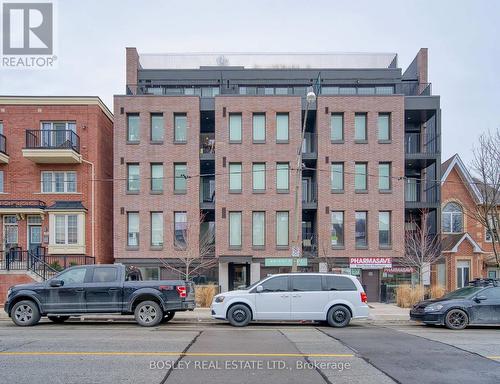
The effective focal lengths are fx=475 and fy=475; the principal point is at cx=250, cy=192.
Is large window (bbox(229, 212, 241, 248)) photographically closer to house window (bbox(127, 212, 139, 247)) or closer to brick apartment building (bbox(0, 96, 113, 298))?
house window (bbox(127, 212, 139, 247))

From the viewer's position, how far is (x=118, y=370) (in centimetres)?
775

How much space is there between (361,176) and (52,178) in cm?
1759

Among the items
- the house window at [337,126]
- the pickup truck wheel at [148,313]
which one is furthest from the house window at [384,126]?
the pickup truck wheel at [148,313]

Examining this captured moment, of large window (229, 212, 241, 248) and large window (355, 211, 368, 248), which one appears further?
large window (355, 211, 368, 248)

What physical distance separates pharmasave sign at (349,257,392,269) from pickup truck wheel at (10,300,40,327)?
57.7 feet

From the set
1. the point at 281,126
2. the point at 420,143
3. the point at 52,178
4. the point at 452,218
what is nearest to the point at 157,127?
the point at 52,178

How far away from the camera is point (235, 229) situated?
27.2m

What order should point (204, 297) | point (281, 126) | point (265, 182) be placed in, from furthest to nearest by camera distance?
point (281, 126) < point (265, 182) < point (204, 297)

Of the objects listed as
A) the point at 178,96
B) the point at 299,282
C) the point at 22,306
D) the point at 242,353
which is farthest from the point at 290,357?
the point at 178,96

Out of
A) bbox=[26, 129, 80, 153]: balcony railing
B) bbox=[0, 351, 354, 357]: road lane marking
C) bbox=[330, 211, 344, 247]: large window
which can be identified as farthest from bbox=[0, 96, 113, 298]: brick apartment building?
bbox=[0, 351, 354, 357]: road lane marking

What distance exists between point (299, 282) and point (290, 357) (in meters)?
5.39

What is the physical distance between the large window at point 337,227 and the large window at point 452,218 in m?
7.31

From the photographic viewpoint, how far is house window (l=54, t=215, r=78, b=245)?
1034 inches

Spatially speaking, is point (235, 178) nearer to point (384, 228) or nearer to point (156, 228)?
point (156, 228)
